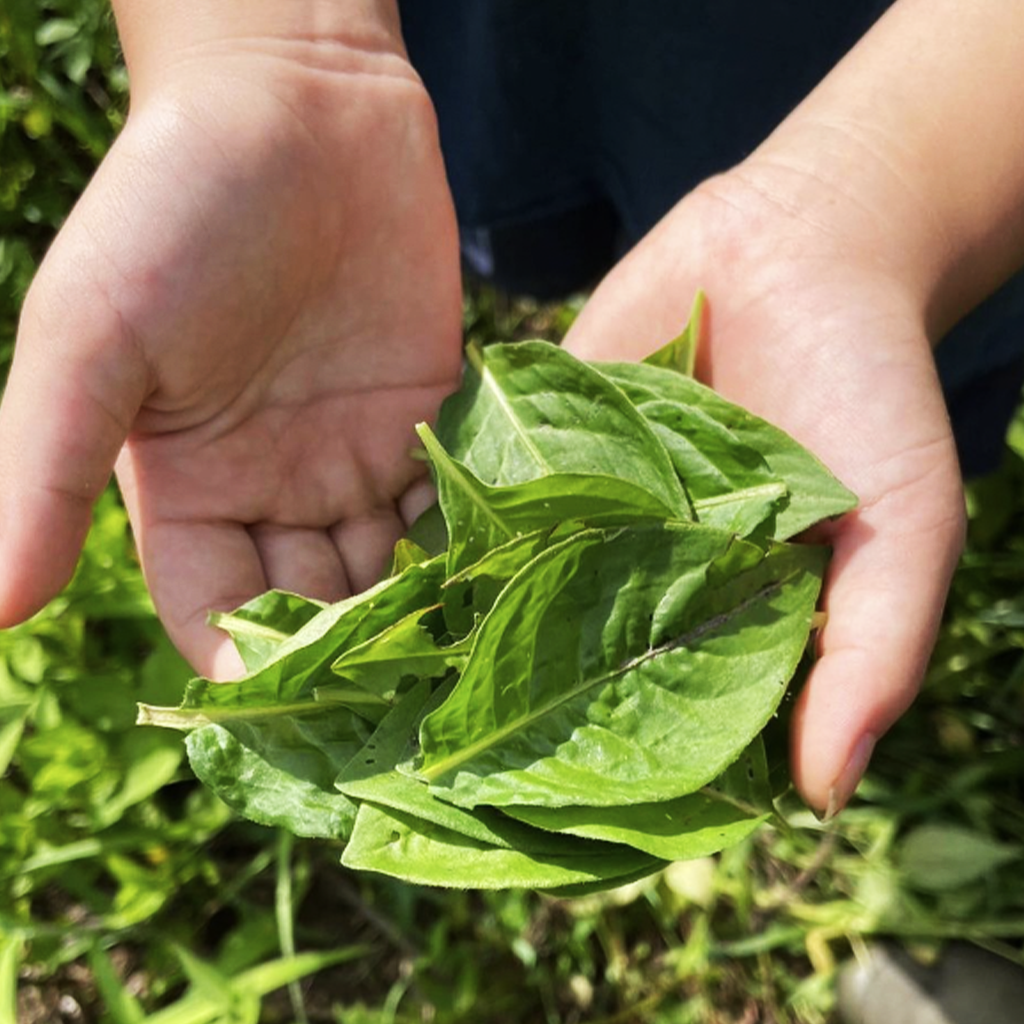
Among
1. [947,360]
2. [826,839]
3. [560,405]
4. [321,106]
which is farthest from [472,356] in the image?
[826,839]

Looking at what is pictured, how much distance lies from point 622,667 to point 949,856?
38.0 inches

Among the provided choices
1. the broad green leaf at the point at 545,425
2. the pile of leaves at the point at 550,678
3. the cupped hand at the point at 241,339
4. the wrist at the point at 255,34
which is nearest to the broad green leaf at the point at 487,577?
the pile of leaves at the point at 550,678

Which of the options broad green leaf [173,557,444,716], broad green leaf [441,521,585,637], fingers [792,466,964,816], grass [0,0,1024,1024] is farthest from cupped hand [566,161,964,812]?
grass [0,0,1024,1024]

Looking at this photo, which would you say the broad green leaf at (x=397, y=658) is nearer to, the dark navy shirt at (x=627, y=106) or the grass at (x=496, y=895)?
the grass at (x=496, y=895)

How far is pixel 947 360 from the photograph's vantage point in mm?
1483

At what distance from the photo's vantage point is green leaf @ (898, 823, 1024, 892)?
5.61 ft

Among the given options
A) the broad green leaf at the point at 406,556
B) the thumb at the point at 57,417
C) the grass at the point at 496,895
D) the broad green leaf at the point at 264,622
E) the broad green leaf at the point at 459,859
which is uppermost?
the thumb at the point at 57,417

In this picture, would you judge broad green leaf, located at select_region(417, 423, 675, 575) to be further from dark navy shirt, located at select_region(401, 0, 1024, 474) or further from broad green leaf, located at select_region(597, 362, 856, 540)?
dark navy shirt, located at select_region(401, 0, 1024, 474)

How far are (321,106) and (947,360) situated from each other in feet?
2.72

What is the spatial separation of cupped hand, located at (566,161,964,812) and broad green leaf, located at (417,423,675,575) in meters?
0.19

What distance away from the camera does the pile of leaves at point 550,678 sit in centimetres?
96

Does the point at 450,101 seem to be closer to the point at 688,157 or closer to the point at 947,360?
the point at 688,157

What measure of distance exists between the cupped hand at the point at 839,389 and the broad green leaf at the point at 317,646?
0.36 meters

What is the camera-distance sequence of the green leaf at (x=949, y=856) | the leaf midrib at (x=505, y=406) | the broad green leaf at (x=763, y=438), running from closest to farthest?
the broad green leaf at (x=763, y=438)
the leaf midrib at (x=505, y=406)
the green leaf at (x=949, y=856)
